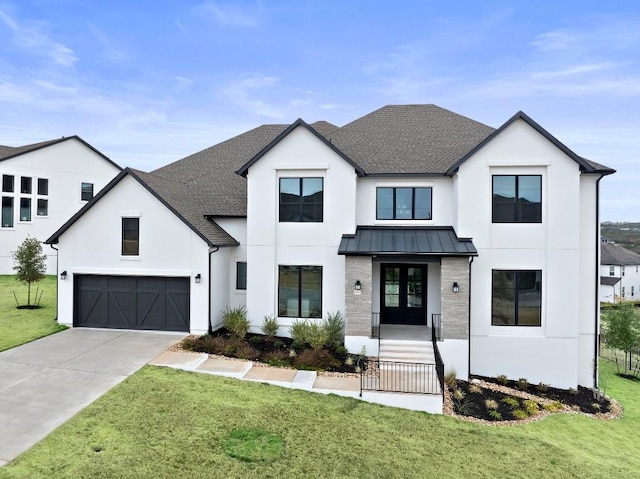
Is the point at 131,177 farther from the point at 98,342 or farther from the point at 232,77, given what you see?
the point at 232,77

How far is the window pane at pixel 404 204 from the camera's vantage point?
16.0 m

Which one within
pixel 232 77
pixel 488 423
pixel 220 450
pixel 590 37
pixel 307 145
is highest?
pixel 232 77

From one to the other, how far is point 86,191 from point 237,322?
26.5m

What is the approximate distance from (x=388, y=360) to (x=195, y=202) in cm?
1132

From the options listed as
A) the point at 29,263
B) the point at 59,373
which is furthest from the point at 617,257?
the point at 29,263

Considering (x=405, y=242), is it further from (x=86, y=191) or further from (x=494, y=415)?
(x=86, y=191)

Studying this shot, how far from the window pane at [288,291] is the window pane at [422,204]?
5.49 metres

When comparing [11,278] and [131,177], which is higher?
[131,177]

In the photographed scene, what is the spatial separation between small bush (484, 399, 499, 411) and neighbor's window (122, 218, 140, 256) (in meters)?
13.9

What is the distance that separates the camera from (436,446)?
337 inches

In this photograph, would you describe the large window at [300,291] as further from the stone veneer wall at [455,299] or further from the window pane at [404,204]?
the stone veneer wall at [455,299]

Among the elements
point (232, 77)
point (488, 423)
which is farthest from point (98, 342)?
point (232, 77)

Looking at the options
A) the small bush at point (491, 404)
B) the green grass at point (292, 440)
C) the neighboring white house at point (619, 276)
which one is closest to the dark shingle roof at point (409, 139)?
the small bush at point (491, 404)

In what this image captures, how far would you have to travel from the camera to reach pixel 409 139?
59.6 feet
